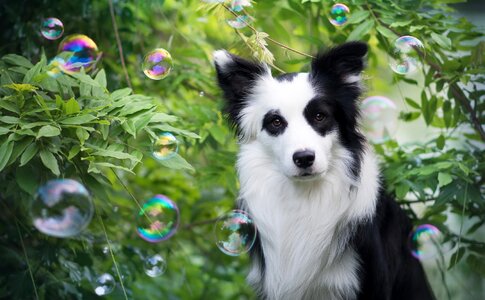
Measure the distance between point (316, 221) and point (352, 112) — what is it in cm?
61

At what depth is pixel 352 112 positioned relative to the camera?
348 cm

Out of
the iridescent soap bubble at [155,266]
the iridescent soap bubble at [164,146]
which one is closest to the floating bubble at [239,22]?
the iridescent soap bubble at [164,146]

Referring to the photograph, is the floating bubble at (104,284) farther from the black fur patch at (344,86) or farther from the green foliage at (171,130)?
the black fur patch at (344,86)

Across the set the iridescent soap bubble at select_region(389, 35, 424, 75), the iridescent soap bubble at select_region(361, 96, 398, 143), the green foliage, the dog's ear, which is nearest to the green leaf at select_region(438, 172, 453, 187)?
the green foliage

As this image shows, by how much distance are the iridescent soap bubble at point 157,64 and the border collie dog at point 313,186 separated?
30cm

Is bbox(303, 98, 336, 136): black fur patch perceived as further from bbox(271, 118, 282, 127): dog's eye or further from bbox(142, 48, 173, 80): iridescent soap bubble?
bbox(142, 48, 173, 80): iridescent soap bubble

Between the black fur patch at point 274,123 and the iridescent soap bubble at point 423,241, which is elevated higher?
the black fur patch at point 274,123

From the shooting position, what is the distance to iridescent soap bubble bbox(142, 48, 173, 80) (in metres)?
3.67

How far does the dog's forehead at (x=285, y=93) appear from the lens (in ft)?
11.0

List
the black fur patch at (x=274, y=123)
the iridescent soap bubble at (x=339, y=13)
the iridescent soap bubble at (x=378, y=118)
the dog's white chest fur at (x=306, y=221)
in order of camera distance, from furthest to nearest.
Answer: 1. the iridescent soap bubble at (x=378, y=118)
2. the iridescent soap bubble at (x=339, y=13)
3. the dog's white chest fur at (x=306, y=221)
4. the black fur patch at (x=274, y=123)

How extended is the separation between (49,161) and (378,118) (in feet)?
6.91

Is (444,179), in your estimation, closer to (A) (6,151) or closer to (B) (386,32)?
(B) (386,32)

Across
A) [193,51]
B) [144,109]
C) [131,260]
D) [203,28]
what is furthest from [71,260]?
[203,28]

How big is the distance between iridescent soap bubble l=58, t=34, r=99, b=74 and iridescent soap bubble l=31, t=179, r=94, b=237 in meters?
0.61
